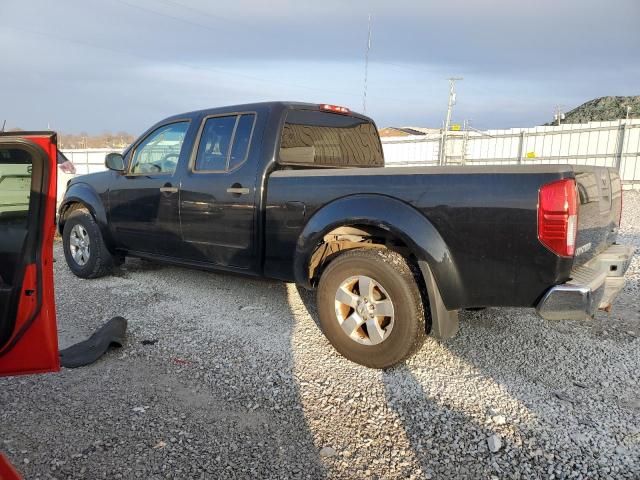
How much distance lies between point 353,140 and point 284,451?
3351 mm

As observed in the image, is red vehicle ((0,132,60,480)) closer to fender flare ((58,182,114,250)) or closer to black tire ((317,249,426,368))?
black tire ((317,249,426,368))

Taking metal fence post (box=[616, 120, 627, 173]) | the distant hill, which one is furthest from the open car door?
the distant hill

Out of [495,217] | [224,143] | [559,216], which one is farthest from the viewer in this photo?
[224,143]

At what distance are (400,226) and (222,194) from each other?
1814mm

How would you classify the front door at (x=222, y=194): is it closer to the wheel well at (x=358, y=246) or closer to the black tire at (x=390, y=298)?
the wheel well at (x=358, y=246)

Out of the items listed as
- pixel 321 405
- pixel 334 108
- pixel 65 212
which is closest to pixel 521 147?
pixel 334 108

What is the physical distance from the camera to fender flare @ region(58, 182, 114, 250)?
546 cm

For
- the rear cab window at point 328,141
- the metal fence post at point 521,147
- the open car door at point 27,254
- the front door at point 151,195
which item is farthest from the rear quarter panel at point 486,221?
the metal fence post at point 521,147

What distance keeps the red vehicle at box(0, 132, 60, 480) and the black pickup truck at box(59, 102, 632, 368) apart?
1.85m

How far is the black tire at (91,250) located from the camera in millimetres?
5594

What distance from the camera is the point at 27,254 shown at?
2.31 metres

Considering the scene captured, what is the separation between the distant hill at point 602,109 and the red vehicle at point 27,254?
4462cm

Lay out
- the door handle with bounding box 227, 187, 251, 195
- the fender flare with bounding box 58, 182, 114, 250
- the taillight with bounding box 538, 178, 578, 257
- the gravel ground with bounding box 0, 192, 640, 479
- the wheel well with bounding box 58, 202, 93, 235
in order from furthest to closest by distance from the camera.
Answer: the wheel well with bounding box 58, 202, 93, 235 → the fender flare with bounding box 58, 182, 114, 250 → the door handle with bounding box 227, 187, 251, 195 → the taillight with bounding box 538, 178, 578, 257 → the gravel ground with bounding box 0, 192, 640, 479

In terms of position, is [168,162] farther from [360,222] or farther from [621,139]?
[621,139]
